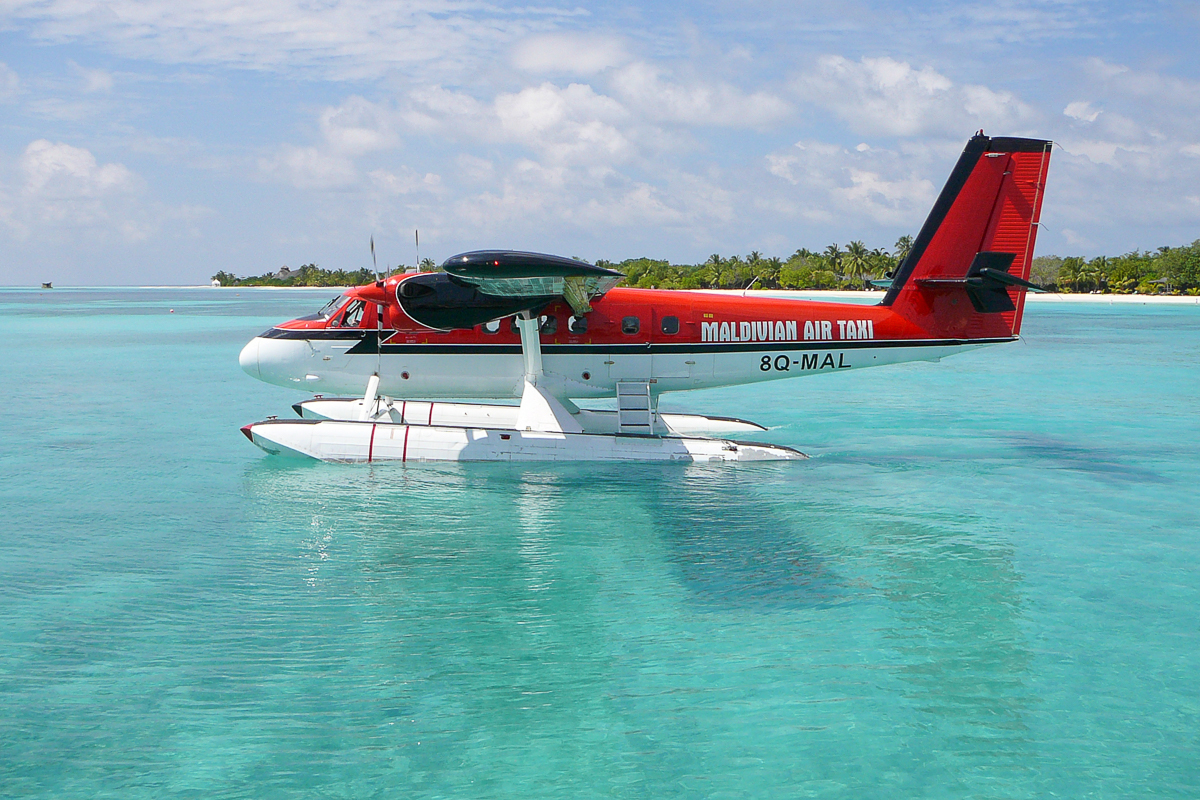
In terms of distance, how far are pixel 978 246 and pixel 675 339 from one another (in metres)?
Answer: 4.97

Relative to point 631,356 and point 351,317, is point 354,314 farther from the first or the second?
point 631,356

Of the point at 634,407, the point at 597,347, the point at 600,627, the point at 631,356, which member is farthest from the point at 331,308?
the point at 600,627

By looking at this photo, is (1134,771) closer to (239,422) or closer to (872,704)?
(872,704)

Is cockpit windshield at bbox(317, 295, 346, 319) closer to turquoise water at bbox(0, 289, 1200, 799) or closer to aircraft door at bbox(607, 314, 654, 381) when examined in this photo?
turquoise water at bbox(0, 289, 1200, 799)

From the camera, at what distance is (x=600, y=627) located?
7.00 metres

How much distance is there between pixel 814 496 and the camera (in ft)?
37.2

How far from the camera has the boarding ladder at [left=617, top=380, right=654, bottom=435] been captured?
13625 millimetres

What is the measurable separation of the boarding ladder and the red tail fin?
4165 millimetres

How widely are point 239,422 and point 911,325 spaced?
1268cm

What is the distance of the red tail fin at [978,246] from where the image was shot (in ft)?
44.4

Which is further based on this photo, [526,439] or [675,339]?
[675,339]

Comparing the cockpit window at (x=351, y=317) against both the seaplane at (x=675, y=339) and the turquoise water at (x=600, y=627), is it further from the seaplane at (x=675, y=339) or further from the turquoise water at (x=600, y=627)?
the turquoise water at (x=600, y=627)

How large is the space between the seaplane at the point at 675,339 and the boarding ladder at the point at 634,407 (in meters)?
0.02

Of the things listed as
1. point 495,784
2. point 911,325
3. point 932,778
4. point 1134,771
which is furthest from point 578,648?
point 911,325
